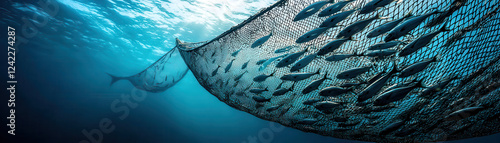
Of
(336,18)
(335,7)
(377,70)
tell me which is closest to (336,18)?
(336,18)

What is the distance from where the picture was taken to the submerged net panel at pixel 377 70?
2568 mm

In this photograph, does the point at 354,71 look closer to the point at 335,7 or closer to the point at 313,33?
the point at 313,33

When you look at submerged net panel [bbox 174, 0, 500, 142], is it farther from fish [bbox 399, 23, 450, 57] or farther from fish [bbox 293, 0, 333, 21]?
fish [bbox 399, 23, 450, 57]

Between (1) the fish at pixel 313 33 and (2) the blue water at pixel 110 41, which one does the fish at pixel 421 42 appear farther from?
(2) the blue water at pixel 110 41

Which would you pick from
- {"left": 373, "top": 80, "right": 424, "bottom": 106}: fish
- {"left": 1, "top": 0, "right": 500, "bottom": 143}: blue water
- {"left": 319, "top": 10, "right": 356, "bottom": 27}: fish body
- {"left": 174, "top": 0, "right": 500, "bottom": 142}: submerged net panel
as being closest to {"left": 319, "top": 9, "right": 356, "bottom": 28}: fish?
{"left": 319, "top": 10, "right": 356, "bottom": 27}: fish body

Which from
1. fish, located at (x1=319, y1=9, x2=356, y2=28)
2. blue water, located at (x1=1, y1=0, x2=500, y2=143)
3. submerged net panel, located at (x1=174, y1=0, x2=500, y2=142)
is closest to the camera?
fish, located at (x1=319, y1=9, x2=356, y2=28)

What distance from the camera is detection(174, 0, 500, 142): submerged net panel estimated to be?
257 centimetres

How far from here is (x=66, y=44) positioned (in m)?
25.6

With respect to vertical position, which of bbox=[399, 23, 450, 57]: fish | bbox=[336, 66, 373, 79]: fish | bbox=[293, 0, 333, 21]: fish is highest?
bbox=[293, 0, 333, 21]: fish

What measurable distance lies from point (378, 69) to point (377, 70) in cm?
3

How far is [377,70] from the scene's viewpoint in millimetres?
3287

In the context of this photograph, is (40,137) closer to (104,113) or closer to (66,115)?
(66,115)

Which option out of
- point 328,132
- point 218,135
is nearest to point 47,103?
point 218,135

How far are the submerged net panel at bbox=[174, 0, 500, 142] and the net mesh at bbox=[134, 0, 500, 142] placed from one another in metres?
0.01
